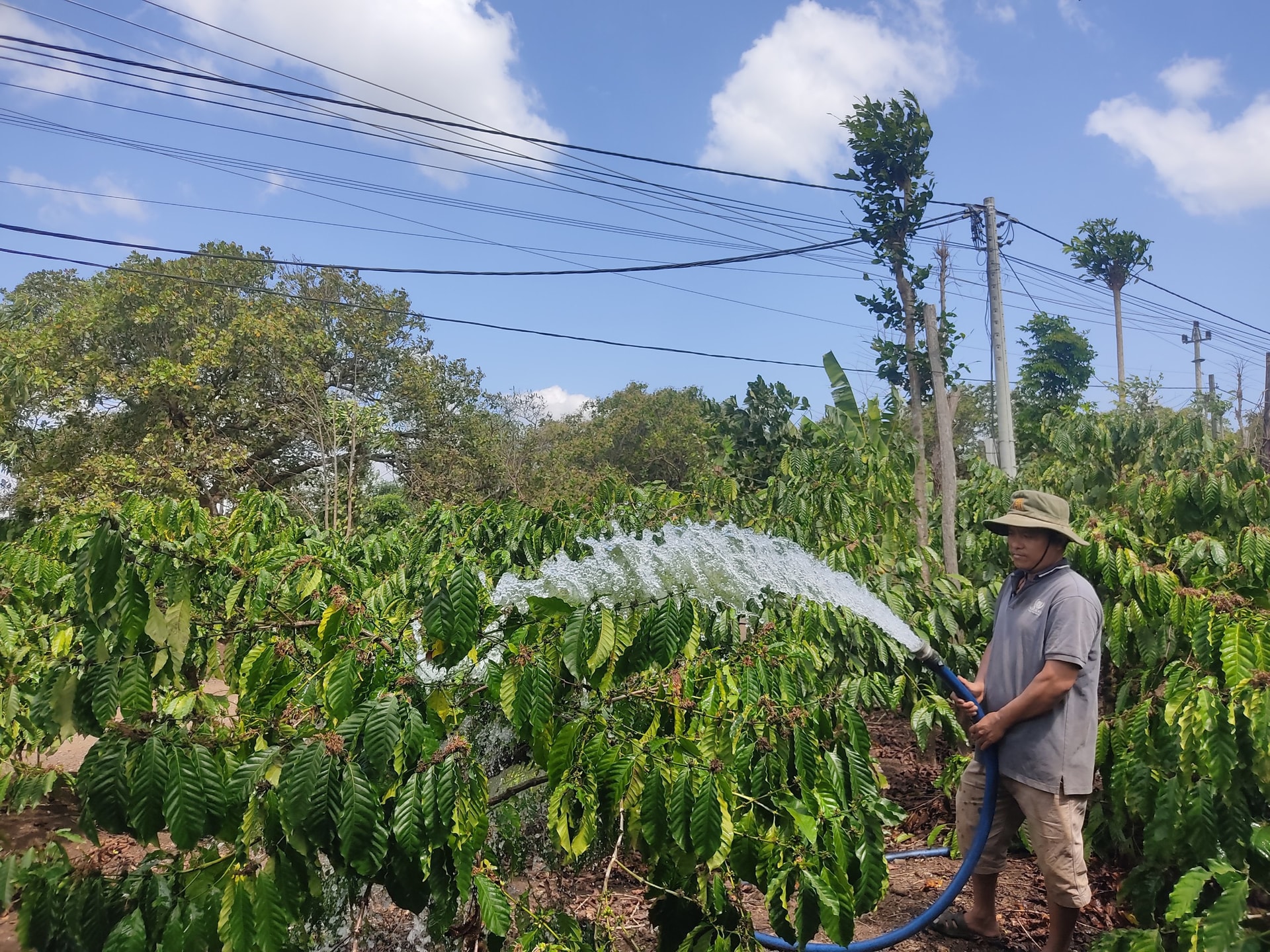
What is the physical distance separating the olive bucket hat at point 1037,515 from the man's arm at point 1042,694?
16.6 inches

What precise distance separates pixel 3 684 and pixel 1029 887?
4.16 metres

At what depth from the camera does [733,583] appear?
3.09 m

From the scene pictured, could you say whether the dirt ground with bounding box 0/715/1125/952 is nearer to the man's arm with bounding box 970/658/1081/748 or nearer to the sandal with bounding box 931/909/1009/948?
the sandal with bounding box 931/909/1009/948

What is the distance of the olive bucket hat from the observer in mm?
2863

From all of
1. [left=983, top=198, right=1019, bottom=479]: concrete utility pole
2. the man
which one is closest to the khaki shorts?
the man

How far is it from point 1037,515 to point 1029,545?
0.35 feet

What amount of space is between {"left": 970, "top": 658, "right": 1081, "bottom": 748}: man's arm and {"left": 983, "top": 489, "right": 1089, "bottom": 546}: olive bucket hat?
422mm

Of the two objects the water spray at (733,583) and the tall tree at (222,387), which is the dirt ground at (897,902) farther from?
the tall tree at (222,387)

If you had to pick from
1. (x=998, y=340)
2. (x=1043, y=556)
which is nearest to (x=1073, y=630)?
(x=1043, y=556)

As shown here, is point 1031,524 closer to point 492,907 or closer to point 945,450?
point 492,907

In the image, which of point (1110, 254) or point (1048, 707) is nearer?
point (1048, 707)

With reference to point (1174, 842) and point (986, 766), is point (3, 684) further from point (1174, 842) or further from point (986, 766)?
point (1174, 842)

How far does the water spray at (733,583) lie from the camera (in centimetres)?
239

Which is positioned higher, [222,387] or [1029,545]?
[222,387]
